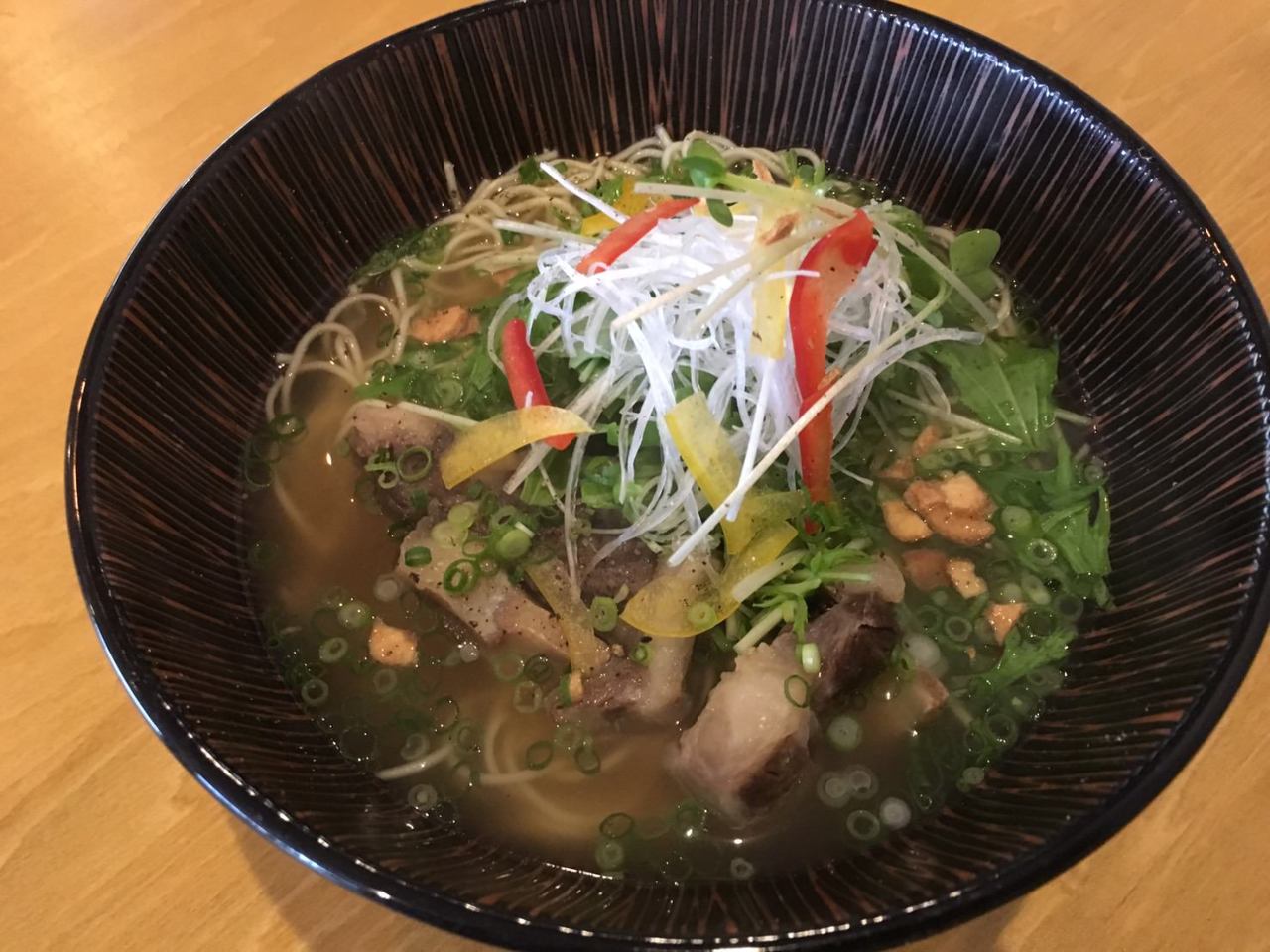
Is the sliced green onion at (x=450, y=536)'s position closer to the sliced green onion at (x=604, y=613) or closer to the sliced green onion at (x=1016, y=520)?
the sliced green onion at (x=604, y=613)

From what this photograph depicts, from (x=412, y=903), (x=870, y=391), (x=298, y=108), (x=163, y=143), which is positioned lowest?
(x=412, y=903)

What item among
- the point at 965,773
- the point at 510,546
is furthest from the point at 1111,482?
the point at 510,546

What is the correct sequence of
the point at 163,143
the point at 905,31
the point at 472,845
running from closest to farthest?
the point at 472,845
the point at 905,31
the point at 163,143

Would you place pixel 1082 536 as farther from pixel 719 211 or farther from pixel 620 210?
pixel 620 210

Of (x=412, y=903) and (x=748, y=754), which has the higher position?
(x=412, y=903)

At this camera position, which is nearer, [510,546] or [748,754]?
[748,754]

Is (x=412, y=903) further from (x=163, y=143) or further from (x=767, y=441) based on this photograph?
(x=163, y=143)

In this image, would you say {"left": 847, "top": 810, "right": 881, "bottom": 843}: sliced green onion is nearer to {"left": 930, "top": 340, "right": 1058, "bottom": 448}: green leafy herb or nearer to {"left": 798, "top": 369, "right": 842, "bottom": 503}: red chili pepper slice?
{"left": 798, "top": 369, "right": 842, "bottom": 503}: red chili pepper slice

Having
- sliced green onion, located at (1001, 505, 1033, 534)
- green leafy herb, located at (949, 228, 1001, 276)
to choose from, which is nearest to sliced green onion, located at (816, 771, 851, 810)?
sliced green onion, located at (1001, 505, 1033, 534)
